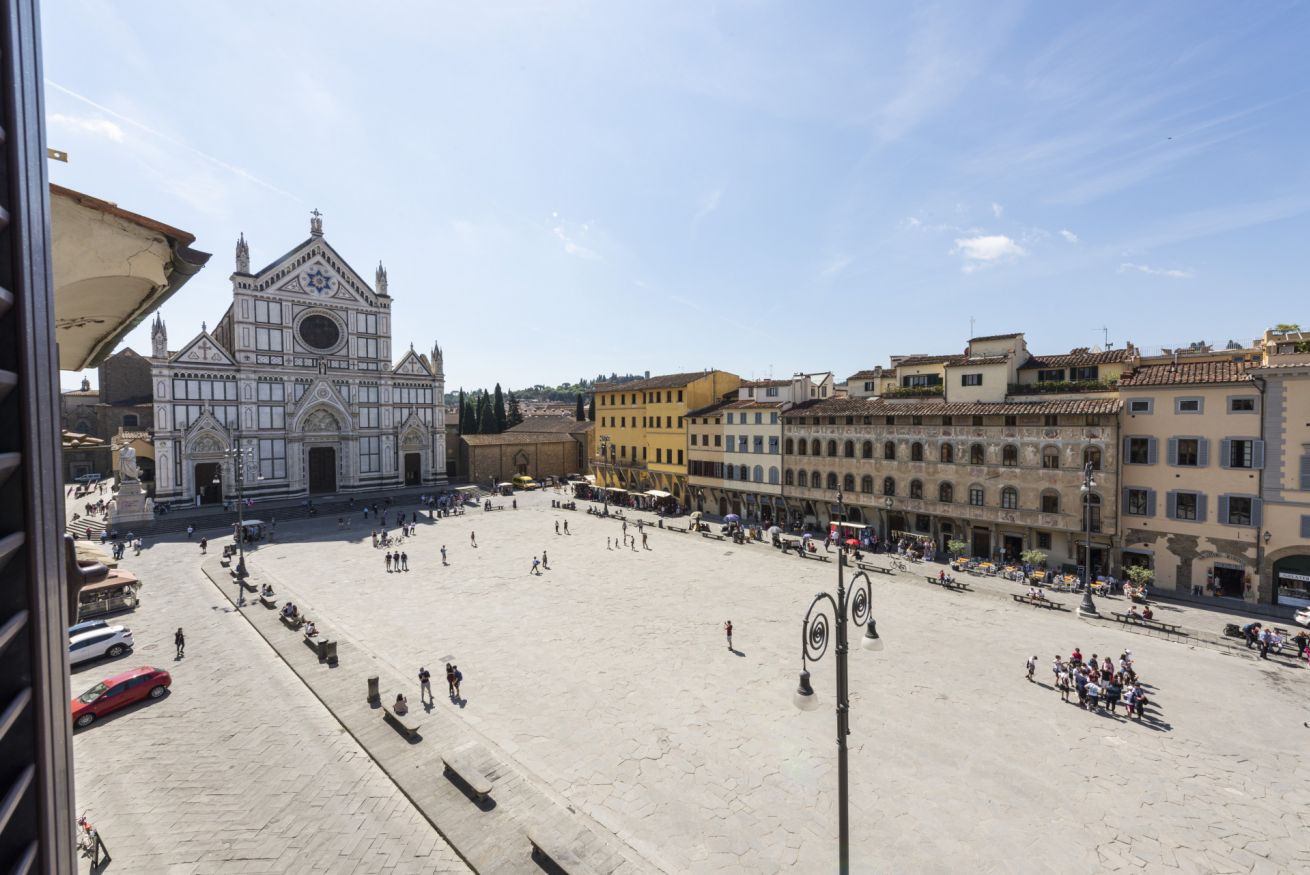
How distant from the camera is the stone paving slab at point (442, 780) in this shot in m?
11.7

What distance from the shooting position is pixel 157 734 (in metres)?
15.9

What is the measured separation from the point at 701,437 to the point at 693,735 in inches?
1412

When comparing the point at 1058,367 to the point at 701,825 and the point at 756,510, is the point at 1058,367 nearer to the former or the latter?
the point at 756,510

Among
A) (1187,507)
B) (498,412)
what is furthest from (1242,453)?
(498,412)

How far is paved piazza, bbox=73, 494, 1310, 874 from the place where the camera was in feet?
39.4

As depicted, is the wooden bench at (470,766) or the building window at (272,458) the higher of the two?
the building window at (272,458)

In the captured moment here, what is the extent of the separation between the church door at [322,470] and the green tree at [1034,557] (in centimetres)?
5709

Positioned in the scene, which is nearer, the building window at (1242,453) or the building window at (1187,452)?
the building window at (1242,453)

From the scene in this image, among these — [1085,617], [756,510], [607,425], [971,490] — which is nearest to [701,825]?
[1085,617]

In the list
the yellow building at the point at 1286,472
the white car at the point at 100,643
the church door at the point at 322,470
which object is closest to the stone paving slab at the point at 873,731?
the white car at the point at 100,643

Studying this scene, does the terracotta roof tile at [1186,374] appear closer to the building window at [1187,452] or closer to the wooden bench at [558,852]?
the building window at [1187,452]

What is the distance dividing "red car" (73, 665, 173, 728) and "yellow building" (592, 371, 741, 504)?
3875 centimetres

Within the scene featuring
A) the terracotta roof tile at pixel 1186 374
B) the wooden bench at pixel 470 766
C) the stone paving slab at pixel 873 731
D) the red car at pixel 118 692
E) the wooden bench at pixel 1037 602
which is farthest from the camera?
the terracotta roof tile at pixel 1186 374

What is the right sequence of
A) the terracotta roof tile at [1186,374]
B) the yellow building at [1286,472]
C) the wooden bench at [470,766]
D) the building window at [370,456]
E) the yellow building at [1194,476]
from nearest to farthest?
1. the wooden bench at [470,766]
2. the yellow building at [1286,472]
3. the yellow building at [1194,476]
4. the terracotta roof tile at [1186,374]
5. the building window at [370,456]
